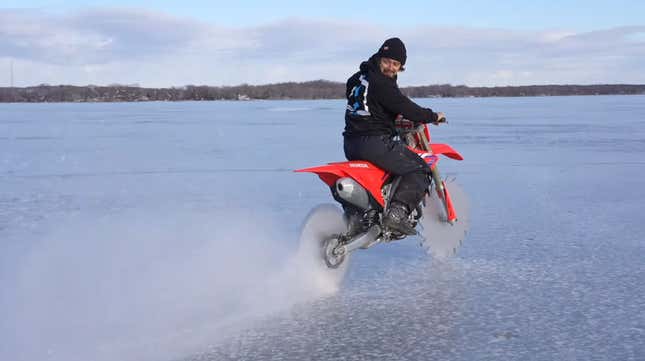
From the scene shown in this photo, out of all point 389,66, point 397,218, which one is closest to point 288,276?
point 397,218

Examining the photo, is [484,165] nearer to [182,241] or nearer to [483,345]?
[182,241]

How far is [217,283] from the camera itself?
5.73 m

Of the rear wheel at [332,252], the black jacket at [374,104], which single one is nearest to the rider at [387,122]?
the black jacket at [374,104]

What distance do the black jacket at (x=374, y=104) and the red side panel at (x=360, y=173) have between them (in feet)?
0.85

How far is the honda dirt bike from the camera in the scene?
18.5 ft

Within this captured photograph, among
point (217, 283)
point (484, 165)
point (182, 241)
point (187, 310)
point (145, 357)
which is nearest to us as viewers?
point (145, 357)

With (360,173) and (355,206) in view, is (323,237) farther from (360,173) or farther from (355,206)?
(360,173)

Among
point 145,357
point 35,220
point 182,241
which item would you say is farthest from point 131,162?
point 145,357

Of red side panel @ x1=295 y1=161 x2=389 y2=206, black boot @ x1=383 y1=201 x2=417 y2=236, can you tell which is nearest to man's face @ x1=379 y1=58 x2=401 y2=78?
red side panel @ x1=295 y1=161 x2=389 y2=206

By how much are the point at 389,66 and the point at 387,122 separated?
42 cm

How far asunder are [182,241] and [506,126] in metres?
18.4

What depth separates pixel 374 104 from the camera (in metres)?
5.62

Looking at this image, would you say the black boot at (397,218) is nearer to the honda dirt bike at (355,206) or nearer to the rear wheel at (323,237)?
the honda dirt bike at (355,206)

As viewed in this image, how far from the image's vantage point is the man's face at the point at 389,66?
A: 5.61 metres
